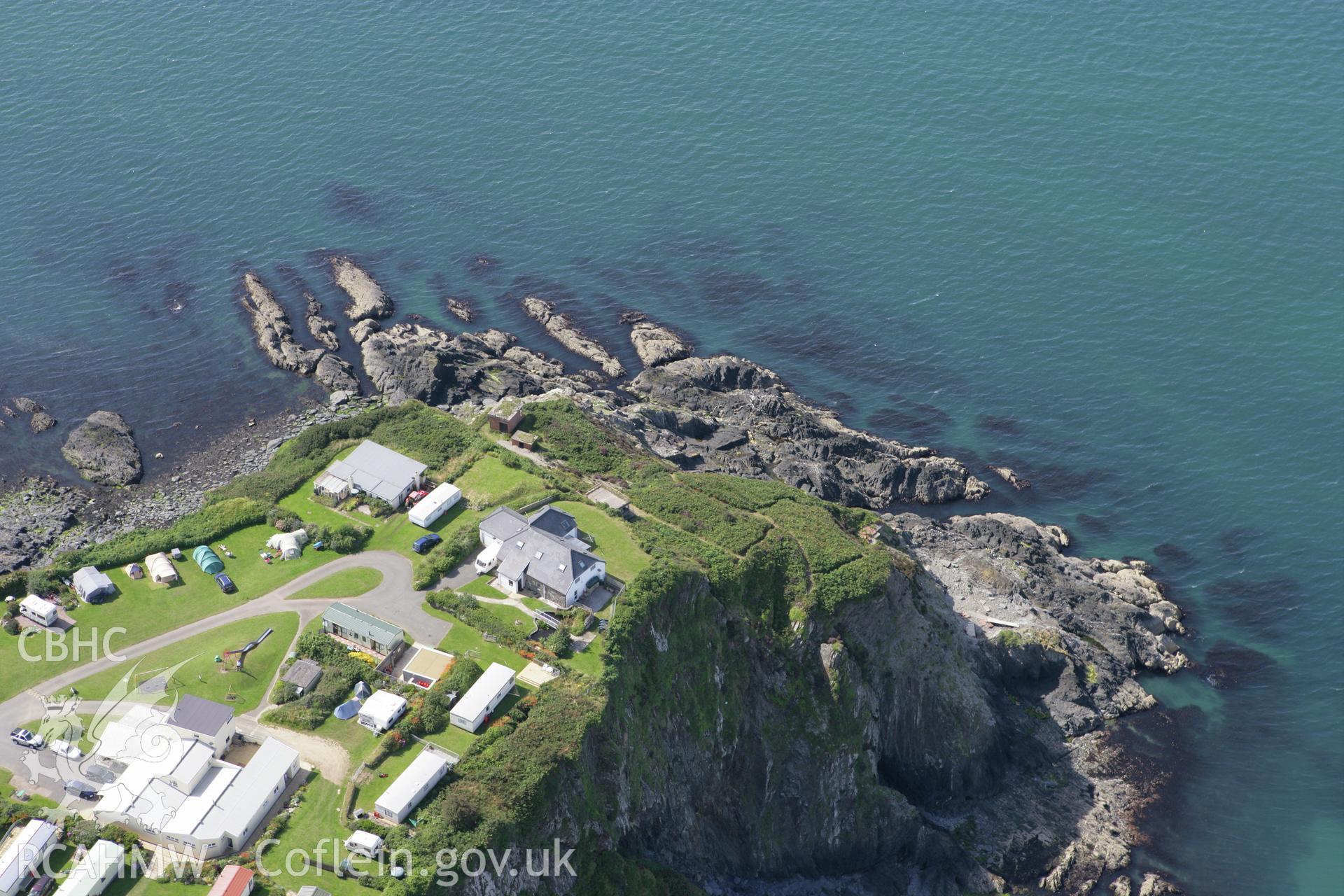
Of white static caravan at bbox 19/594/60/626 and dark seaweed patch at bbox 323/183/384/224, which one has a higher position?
dark seaweed patch at bbox 323/183/384/224

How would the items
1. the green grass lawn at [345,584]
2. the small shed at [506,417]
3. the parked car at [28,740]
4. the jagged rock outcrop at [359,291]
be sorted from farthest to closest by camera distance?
the jagged rock outcrop at [359,291], the small shed at [506,417], the green grass lawn at [345,584], the parked car at [28,740]

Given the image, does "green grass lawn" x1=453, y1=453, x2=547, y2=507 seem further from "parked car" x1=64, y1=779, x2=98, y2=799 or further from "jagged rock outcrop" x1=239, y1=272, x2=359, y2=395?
"jagged rock outcrop" x1=239, y1=272, x2=359, y2=395

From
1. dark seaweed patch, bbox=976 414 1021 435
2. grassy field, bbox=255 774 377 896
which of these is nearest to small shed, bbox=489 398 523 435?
grassy field, bbox=255 774 377 896

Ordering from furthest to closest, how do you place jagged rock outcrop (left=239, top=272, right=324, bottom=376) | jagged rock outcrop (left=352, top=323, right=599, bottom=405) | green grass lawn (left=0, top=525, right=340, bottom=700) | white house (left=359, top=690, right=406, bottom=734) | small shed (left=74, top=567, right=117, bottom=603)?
jagged rock outcrop (left=239, top=272, right=324, bottom=376) < jagged rock outcrop (left=352, top=323, right=599, bottom=405) < small shed (left=74, top=567, right=117, bottom=603) < green grass lawn (left=0, top=525, right=340, bottom=700) < white house (left=359, top=690, right=406, bottom=734)

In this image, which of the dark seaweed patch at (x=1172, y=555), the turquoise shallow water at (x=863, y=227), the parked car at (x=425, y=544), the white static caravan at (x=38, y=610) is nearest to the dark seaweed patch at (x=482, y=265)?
the turquoise shallow water at (x=863, y=227)

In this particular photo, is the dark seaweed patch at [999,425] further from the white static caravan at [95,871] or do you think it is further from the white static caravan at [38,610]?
the white static caravan at [95,871]

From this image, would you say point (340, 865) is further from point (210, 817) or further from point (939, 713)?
point (939, 713)

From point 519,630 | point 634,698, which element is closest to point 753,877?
point 634,698

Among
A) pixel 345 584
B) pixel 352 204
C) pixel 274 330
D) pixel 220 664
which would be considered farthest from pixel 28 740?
pixel 352 204
